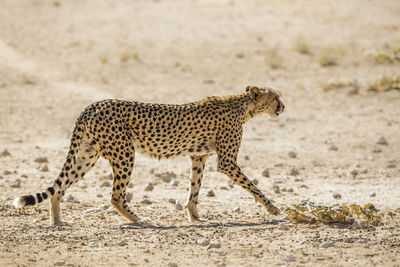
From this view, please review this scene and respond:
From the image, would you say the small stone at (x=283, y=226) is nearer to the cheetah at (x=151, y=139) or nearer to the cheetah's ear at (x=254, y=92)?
the cheetah at (x=151, y=139)

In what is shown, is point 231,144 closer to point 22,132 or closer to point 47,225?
point 47,225

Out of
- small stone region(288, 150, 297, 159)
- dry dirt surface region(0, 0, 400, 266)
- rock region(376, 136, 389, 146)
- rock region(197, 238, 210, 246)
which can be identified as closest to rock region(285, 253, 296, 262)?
dry dirt surface region(0, 0, 400, 266)

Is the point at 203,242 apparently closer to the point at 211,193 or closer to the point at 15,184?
the point at 211,193

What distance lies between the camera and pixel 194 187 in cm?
827

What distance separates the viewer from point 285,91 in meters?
16.2

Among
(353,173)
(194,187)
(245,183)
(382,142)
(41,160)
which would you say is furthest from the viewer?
(382,142)

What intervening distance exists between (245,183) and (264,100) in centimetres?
125

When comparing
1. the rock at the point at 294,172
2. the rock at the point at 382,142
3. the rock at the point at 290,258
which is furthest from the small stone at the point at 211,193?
the rock at the point at 382,142

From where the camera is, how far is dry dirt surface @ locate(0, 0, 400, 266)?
686 cm

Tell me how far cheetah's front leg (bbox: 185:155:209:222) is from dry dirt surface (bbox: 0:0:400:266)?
160 millimetres

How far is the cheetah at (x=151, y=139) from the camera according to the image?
24.8 ft

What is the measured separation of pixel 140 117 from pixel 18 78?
33.4 feet

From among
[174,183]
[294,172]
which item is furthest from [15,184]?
[294,172]

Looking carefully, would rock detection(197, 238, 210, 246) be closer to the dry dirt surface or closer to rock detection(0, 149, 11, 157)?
the dry dirt surface
